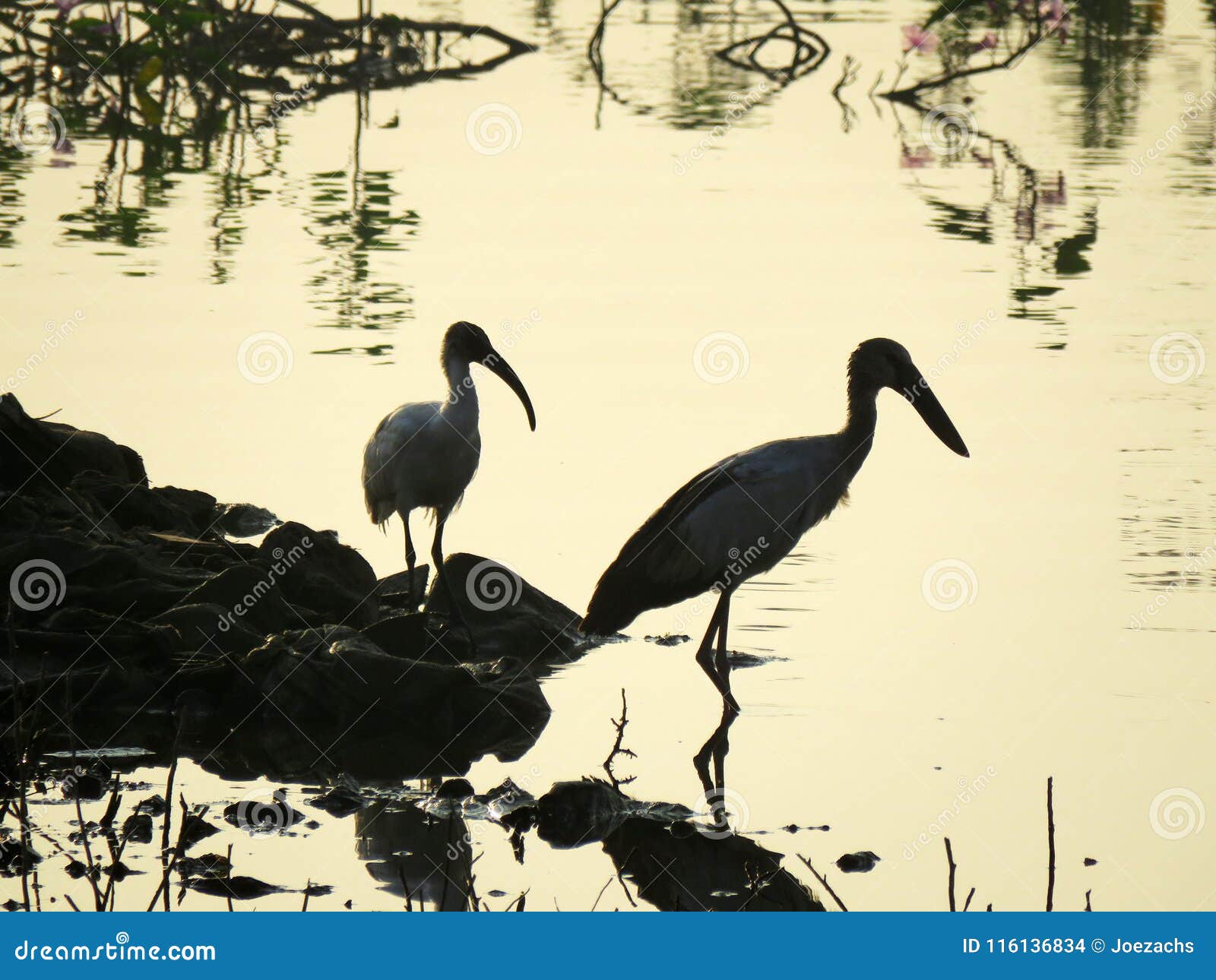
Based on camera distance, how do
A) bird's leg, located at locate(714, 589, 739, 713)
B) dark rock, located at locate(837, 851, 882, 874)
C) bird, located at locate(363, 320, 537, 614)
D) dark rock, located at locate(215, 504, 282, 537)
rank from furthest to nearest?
dark rock, located at locate(215, 504, 282, 537) → bird, located at locate(363, 320, 537, 614) → bird's leg, located at locate(714, 589, 739, 713) → dark rock, located at locate(837, 851, 882, 874)

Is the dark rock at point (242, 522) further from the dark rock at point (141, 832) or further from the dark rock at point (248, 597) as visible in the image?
the dark rock at point (141, 832)

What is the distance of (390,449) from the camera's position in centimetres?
812

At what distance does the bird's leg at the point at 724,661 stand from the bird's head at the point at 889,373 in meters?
1.21

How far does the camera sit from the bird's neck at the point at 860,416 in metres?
7.88

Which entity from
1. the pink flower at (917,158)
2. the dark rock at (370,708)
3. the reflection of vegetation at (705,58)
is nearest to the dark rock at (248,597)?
the dark rock at (370,708)

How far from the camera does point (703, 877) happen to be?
18.2 ft

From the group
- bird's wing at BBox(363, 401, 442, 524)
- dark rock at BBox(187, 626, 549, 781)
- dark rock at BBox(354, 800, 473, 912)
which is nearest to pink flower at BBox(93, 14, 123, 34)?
bird's wing at BBox(363, 401, 442, 524)

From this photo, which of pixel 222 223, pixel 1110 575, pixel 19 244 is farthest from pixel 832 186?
Result: pixel 1110 575

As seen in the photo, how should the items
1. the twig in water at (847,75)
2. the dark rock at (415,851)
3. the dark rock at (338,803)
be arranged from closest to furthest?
the dark rock at (415,851) → the dark rock at (338,803) → the twig in water at (847,75)

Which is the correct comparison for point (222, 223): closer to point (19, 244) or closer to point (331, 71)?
point (19, 244)

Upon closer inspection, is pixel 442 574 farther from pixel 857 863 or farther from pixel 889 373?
pixel 857 863

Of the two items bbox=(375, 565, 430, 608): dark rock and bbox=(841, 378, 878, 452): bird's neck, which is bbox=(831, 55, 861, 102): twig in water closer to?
bbox=(841, 378, 878, 452): bird's neck

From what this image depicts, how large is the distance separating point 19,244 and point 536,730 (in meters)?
7.87

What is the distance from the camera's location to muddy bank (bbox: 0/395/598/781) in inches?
258
